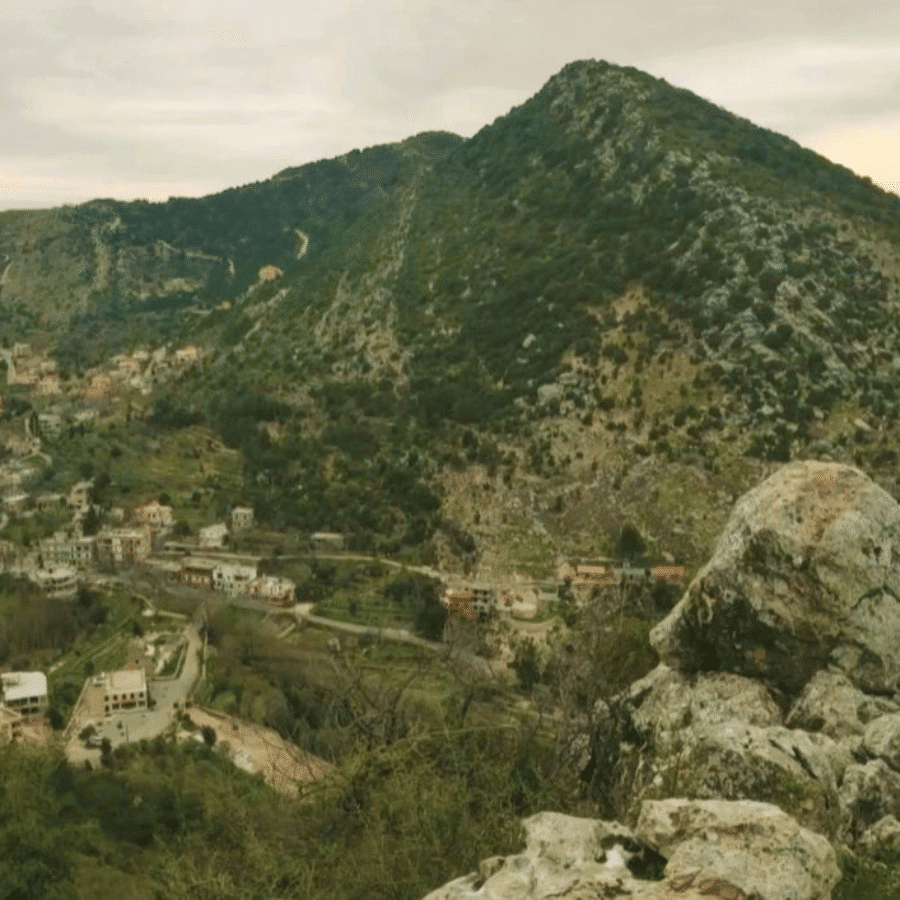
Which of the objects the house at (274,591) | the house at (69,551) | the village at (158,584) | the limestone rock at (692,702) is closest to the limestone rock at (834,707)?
the limestone rock at (692,702)

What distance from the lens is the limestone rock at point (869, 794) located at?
26.6ft

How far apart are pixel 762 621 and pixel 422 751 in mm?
4126

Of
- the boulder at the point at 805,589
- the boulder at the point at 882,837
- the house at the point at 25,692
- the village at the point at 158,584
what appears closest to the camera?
the boulder at the point at 882,837

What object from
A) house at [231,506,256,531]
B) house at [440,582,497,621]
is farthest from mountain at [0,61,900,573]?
house at [440,582,497,621]

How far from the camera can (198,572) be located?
47.1 m

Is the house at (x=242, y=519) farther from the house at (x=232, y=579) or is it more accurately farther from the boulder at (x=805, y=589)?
the boulder at (x=805, y=589)

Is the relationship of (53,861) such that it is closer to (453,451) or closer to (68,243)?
(453,451)

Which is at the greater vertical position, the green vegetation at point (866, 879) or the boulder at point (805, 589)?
the boulder at point (805, 589)

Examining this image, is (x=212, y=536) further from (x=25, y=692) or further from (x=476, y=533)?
(x=25, y=692)

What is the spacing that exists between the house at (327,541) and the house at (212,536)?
4.71 meters

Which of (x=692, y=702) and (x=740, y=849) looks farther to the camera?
(x=692, y=702)

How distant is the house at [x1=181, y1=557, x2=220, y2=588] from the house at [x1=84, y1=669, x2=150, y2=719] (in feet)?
33.7

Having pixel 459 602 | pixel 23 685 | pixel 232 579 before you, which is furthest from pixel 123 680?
pixel 459 602

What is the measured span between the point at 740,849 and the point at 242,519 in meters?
48.0
